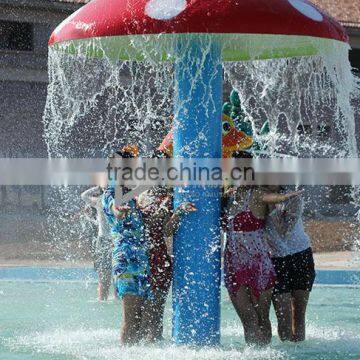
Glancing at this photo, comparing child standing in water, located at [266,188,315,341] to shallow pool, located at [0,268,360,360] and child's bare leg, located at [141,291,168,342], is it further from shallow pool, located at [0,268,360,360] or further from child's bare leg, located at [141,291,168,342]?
child's bare leg, located at [141,291,168,342]

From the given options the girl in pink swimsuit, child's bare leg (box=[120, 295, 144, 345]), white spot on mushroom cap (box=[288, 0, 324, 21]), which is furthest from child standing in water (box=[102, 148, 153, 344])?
white spot on mushroom cap (box=[288, 0, 324, 21])

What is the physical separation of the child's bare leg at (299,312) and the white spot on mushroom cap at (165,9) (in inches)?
87.8

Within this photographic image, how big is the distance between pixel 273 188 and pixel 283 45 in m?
1.08

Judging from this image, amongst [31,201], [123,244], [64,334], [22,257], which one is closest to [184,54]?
[123,244]

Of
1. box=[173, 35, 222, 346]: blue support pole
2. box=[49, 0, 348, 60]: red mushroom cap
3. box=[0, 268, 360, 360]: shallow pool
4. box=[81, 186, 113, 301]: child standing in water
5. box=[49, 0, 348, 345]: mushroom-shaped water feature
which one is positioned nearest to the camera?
box=[49, 0, 348, 60]: red mushroom cap

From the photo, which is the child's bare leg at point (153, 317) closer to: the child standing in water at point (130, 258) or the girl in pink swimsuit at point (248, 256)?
the child standing in water at point (130, 258)

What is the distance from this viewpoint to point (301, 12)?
585 cm

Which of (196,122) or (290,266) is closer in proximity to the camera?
(196,122)

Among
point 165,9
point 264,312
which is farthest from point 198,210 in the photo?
point 165,9

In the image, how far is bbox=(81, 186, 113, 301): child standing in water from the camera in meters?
9.09

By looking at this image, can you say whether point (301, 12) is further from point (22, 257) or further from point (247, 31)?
point (22, 257)

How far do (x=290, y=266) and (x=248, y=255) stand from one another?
559 mm

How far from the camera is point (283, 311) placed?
6.64 metres

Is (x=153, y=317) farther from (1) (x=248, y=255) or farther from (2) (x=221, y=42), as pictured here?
(2) (x=221, y=42)
